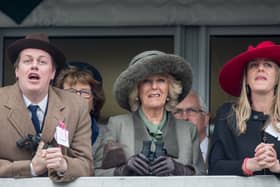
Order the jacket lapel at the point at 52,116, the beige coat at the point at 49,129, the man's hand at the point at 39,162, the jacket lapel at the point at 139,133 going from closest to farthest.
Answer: the man's hand at the point at 39,162, the beige coat at the point at 49,129, the jacket lapel at the point at 52,116, the jacket lapel at the point at 139,133

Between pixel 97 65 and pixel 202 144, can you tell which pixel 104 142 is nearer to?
pixel 202 144

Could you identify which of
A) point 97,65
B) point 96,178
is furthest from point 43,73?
point 97,65

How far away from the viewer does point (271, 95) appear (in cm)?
688

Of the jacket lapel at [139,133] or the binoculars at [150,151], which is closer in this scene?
the binoculars at [150,151]

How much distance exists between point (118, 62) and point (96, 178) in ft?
10.8

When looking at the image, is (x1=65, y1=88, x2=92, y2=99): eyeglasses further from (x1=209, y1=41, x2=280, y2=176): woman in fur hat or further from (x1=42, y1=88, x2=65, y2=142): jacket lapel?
(x1=209, y1=41, x2=280, y2=176): woman in fur hat

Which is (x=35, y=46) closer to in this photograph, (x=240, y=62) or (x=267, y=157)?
(x=240, y=62)

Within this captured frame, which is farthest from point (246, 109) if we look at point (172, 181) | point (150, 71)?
point (172, 181)

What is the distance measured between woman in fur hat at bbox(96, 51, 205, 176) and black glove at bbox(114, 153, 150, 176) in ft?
0.54

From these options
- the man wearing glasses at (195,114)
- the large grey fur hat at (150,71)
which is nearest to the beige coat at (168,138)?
the large grey fur hat at (150,71)

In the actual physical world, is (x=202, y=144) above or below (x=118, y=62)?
below

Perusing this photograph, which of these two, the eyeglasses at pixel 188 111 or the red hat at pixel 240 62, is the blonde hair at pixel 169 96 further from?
the eyeglasses at pixel 188 111

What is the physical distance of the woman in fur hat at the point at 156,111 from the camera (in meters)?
6.89

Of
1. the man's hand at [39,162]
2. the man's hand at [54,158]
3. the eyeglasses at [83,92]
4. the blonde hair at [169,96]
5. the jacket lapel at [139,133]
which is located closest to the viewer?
the man's hand at [54,158]
